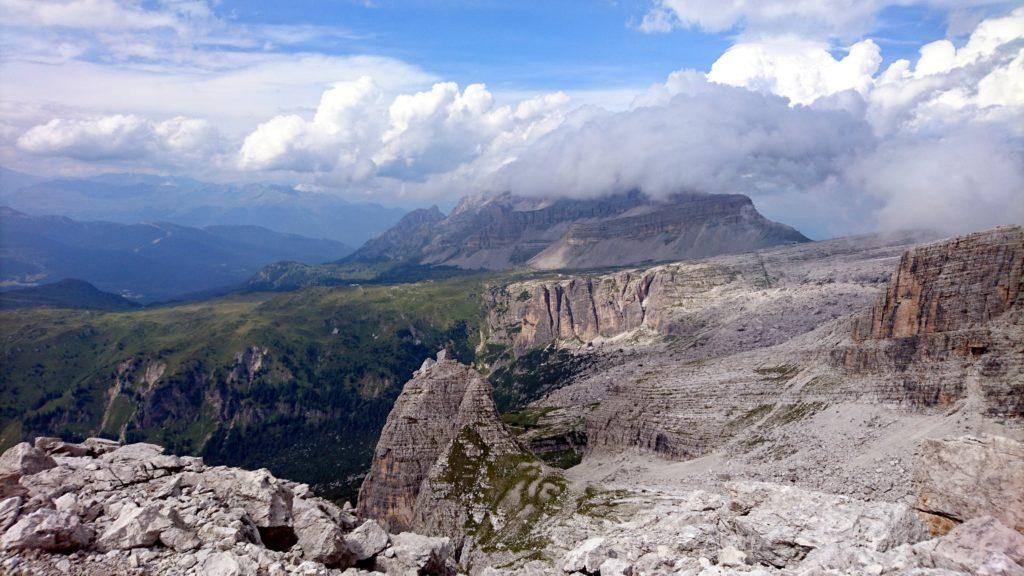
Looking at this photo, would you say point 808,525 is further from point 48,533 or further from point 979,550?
point 48,533

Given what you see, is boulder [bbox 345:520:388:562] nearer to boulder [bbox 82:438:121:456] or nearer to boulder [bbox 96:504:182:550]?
boulder [bbox 96:504:182:550]

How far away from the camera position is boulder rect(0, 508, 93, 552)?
20.7m

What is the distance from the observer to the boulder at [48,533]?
2069 centimetres

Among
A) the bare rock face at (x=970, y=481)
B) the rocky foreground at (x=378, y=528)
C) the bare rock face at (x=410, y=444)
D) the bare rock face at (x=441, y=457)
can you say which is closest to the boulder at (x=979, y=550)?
the rocky foreground at (x=378, y=528)

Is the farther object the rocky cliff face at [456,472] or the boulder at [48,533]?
the rocky cliff face at [456,472]

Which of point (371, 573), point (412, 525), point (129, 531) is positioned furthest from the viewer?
point (412, 525)

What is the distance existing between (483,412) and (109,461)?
71.8m

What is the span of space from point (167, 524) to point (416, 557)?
36.3ft

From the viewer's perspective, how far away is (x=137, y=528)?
73.6 ft

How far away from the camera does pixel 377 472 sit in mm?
102812

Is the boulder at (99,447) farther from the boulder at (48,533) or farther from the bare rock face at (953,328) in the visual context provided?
the bare rock face at (953,328)

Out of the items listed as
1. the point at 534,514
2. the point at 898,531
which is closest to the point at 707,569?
the point at 898,531

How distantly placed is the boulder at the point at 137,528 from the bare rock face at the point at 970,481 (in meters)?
32.4

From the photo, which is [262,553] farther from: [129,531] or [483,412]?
[483,412]
